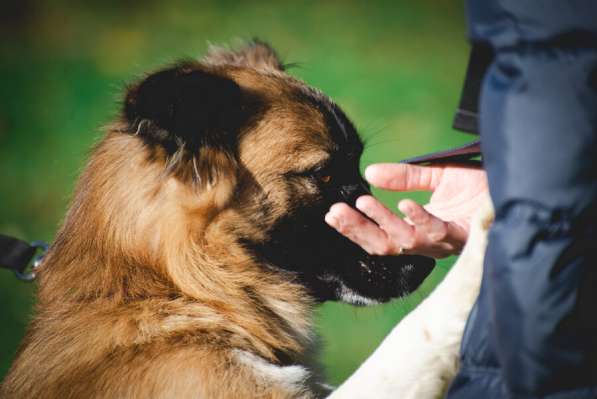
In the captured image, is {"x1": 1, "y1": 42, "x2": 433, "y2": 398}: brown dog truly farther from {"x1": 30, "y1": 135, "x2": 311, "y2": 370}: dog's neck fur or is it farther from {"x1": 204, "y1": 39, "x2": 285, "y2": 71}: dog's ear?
{"x1": 204, "y1": 39, "x2": 285, "y2": 71}: dog's ear

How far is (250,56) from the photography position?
2.93 m

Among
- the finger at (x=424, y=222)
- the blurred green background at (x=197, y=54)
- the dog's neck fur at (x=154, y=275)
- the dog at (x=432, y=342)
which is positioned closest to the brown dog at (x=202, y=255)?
the dog's neck fur at (x=154, y=275)

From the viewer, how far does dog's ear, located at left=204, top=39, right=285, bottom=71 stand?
2871mm

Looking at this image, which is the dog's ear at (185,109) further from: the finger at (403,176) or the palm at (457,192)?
the palm at (457,192)

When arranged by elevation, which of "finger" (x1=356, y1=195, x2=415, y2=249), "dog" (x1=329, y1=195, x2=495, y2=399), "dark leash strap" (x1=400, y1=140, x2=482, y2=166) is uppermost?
"dark leash strap" (x1=400, y1=140, x2=482, y2=166)

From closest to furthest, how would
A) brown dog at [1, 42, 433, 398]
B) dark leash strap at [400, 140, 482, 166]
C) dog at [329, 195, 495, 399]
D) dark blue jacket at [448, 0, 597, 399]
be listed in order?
1. dark blue jacket at [448, 0, 597, 399]
2. dog at [329, 195, 495, 399]
3. dark leash strap at [400, 140, 482, 166]
4. brown dog at [1, 42, 433, 398]

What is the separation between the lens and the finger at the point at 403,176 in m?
1.85

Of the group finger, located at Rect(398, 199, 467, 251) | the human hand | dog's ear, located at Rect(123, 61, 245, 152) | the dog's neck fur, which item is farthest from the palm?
dog's ear, located at Rect(123, 61, 245, 152)

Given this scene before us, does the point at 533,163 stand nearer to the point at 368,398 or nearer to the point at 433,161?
the point at 368,398

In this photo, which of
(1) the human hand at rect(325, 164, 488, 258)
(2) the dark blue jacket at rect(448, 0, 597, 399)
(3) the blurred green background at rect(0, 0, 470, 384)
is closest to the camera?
(2) the dark blue jacket at rect(448, 0, 597, 399)

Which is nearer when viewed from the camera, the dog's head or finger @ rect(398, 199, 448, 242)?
finger @ rect(398, 199, 448, 242)

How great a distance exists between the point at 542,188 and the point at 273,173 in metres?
1.37

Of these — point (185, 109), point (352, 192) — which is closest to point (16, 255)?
point (185, 109)

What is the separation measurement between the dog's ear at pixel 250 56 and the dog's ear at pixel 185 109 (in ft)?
2.14
